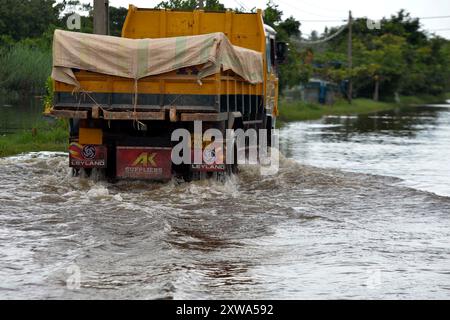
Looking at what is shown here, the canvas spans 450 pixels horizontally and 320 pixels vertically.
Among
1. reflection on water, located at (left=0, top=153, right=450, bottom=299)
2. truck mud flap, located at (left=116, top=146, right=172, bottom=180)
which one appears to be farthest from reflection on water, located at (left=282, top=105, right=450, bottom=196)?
truck mud flap, located at (left=116, top=146, right=172, bottom=180)

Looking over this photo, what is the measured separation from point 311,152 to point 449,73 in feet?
291

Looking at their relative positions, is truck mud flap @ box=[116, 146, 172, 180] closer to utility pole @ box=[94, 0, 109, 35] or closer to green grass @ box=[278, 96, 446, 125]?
utility pole @ box=[94, 0, 109, 35]

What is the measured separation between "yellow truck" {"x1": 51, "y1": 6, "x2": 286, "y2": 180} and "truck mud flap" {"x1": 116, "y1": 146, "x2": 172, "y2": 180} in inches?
0.6

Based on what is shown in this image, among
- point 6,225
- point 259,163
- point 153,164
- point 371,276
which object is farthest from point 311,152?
point 371,276

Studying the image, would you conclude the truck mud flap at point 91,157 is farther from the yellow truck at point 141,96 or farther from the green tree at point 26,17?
the green tree at point 26,17

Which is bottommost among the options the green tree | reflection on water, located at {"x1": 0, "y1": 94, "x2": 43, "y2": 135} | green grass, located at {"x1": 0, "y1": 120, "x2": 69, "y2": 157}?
green grass, located at {"x1": 0, "y1": 120, "x2": 69, "y2": 157}

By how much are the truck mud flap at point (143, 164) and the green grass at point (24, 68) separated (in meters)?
23.5

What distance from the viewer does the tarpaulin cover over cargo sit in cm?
1225

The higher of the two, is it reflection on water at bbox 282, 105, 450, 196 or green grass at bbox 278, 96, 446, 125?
green grass at bbox 278, 96, 446, 125

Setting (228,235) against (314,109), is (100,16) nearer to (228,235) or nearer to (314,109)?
(228,235)

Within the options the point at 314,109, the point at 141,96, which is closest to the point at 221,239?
the point at 141,96

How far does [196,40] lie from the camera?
12289 mm

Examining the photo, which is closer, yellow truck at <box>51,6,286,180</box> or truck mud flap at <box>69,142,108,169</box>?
yellow truck at <box>51,6,286,180</box>
